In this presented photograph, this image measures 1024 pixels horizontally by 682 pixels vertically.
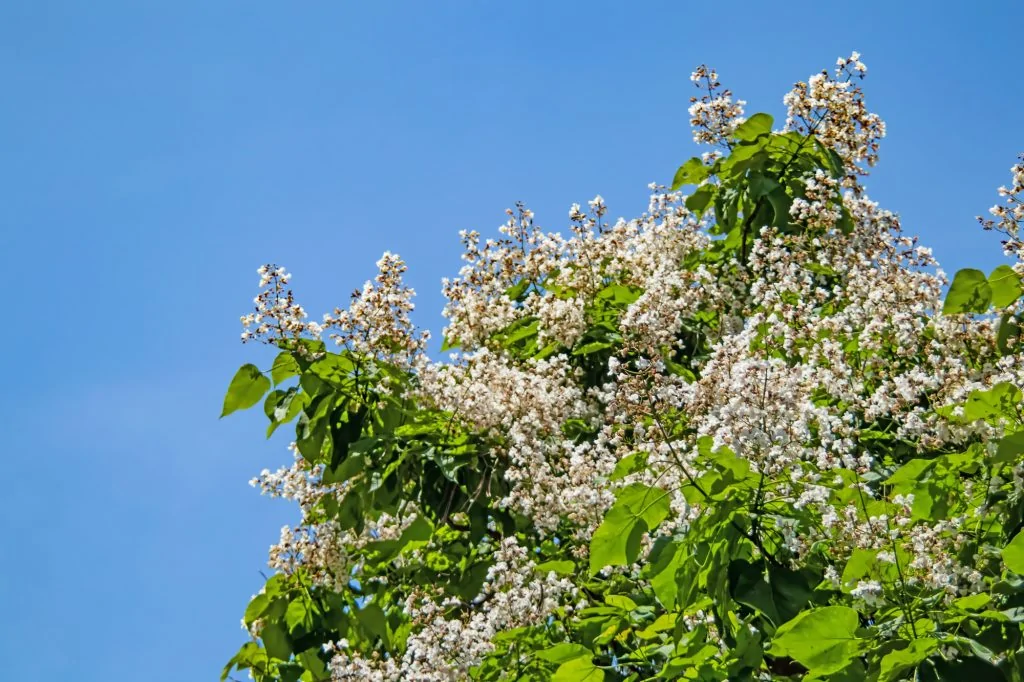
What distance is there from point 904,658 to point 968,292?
48.6 inches

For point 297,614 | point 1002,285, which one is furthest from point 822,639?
point 297,614

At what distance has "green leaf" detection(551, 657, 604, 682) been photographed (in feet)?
12.4

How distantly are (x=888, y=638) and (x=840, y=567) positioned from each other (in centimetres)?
45

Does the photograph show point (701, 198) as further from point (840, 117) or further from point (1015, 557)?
point (1015, 557)

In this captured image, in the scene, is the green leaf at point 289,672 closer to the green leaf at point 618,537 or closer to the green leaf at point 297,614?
the green leaf at point 297,614

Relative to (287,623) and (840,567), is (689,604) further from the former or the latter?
(287,623)

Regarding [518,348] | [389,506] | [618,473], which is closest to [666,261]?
[518,348]

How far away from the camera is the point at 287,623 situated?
5.41 metres

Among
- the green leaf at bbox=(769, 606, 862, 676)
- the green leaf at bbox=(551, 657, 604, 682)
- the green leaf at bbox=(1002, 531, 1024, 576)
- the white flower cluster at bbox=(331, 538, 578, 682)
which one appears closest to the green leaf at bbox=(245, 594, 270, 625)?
the white flower cluster at bbox=(331, 538, 578, 682)

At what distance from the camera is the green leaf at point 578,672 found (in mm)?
3766

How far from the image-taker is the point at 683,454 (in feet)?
13.8

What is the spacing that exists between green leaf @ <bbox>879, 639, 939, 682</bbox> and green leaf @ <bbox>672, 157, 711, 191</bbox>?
359 centimetres

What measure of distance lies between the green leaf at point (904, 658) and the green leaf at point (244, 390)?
276 centimetres

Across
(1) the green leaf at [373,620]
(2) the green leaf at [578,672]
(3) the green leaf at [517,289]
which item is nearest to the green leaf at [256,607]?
(1) the green leaf at [373,620]
